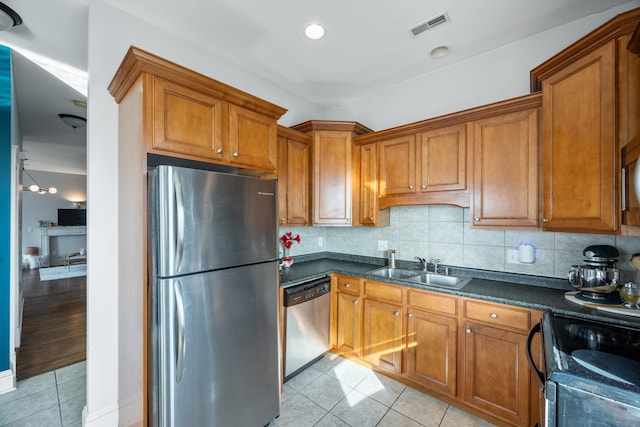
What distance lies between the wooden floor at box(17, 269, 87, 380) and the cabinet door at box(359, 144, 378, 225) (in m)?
3.28

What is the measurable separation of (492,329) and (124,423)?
249cm

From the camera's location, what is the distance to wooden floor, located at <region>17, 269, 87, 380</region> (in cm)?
270

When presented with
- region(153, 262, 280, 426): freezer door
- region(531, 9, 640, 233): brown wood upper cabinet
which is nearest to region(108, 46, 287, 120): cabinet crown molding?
region(153, 262, 280, 426): freezer door

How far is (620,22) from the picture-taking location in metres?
1.35

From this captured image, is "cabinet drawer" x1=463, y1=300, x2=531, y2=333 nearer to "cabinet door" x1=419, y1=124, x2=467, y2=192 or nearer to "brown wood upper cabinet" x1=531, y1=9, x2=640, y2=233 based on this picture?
"brown wood upper cabinet" x1=531, y1=9, x2=640, y2=233

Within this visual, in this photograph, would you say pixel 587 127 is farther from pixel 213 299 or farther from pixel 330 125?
pixel 213 299

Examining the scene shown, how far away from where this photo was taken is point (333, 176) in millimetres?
2805

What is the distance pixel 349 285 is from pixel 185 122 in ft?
6.31

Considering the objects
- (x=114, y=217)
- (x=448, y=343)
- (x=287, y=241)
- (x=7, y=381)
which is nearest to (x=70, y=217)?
(x=7, y=381)

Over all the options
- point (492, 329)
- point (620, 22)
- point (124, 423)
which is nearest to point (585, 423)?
point (492, 329)

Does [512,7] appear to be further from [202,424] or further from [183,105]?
[202,424]

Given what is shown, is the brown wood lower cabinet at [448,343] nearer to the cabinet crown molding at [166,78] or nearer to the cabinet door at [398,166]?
the cabinet door at [398,166]

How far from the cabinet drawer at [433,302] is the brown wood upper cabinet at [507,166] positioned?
0.65 metres

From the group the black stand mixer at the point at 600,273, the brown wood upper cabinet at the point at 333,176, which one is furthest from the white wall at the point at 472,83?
the black stand mixer at the point at 600,273
